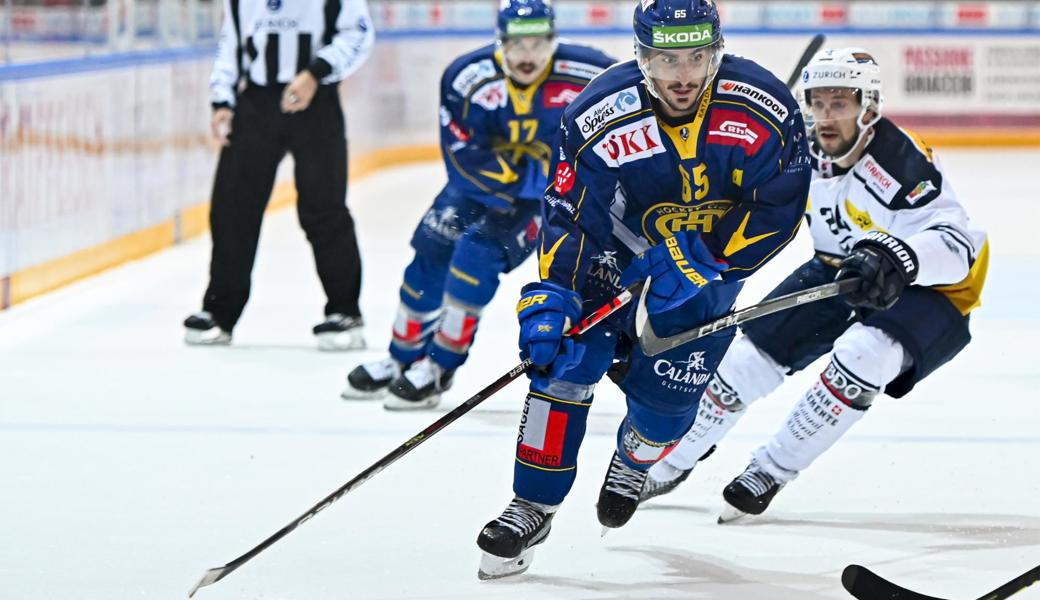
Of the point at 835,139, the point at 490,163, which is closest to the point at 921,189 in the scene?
the point at 835,139

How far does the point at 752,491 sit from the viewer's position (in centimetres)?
349

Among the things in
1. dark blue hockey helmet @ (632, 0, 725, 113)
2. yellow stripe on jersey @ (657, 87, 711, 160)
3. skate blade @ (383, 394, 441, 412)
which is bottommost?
skate blade @ (383, 394, 441, 412)

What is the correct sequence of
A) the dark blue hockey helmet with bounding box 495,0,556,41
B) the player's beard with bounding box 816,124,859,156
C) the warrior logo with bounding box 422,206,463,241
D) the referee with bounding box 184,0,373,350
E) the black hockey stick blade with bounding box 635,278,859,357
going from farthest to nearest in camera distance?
the referee with bounding box 184,0,373,350
the warrior logo with bounding box 422,206,463,241
the dark blue hockey helmet with bounding box 495,0,556,41
the player's beard with bounding box 816,124,859,156
the black hockey stick blade with bounding box 635,278,859,357

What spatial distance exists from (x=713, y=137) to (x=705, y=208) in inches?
7.2

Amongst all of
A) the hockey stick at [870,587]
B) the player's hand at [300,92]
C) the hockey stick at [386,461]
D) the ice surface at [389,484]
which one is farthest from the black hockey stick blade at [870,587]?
the player's hand at [300,92]

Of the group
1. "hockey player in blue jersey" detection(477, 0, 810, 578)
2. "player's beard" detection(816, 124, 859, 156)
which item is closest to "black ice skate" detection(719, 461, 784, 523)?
"hockey player in blue jersey" detection(477, 0, 810, 578)

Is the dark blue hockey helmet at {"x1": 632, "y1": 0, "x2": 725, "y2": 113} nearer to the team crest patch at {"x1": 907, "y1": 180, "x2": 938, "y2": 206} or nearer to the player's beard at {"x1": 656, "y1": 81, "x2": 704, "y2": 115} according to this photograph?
the player's beard at {"x1": 656, "y1": 81, "x2": 704, "y2": 115}

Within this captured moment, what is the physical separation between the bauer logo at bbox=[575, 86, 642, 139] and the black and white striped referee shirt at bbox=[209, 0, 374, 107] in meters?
2.88

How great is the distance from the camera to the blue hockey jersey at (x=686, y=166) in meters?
3.04

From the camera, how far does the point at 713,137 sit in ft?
9.95

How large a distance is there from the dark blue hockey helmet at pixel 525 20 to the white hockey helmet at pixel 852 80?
106cm

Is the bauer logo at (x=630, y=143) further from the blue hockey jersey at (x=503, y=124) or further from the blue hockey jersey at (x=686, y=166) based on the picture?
the blue hockey jersey at (x=503, y=124)

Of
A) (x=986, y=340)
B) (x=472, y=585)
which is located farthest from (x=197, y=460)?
(x=986, y=340)

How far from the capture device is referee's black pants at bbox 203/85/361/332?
5766 millimetres
